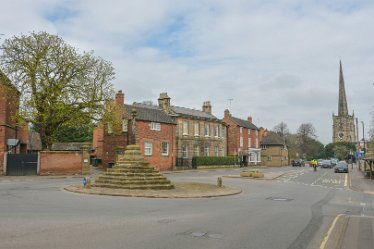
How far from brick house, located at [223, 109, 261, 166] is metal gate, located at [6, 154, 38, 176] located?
1633 inches

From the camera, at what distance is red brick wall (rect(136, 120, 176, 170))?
4753cm

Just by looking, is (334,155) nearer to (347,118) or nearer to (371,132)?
(347,118)

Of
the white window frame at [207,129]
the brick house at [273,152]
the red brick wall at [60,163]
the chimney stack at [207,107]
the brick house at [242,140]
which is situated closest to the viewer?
the red brick wall at [60,163]

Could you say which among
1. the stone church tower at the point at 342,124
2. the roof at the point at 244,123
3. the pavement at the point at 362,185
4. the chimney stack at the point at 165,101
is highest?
the stone church tower at the point at 342,124

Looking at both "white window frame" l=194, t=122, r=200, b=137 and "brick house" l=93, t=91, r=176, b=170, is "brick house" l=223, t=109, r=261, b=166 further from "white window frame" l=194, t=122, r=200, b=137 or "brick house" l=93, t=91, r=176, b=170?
"brick house" l=93, t=91, r=176, b=170

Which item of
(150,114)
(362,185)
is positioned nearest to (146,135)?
(150,114)

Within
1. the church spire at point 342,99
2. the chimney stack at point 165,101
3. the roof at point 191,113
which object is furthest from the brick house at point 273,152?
the church spire at point 342,99

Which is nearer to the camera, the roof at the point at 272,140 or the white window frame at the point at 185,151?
the white window frame at the point at 185,151

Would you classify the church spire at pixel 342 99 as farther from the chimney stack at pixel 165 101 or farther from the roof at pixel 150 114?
the roof at pixel 150 114

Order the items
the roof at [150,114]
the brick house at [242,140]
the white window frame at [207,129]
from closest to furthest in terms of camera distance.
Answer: the roof at [150,114]
the white window frame at [207,129]
the brick house at [242,140]

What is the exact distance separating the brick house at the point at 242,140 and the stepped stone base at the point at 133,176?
48.2 m

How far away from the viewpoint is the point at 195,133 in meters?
59.5

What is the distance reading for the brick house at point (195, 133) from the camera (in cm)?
5634

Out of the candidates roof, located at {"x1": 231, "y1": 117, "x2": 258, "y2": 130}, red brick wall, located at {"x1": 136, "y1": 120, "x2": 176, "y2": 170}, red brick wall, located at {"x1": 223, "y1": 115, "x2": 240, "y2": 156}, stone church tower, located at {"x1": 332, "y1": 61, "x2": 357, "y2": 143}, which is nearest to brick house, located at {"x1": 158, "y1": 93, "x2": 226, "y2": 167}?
red brick wall, located at {"x1": 136, "y1": 120, "x2": 176, "y2": 170}
